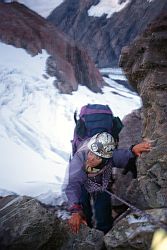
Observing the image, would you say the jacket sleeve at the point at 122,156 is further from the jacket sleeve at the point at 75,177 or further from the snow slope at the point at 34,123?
the snow slope at the point at 34,123

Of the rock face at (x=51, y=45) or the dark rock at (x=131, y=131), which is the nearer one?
the dark rock at (x=131, y=131)

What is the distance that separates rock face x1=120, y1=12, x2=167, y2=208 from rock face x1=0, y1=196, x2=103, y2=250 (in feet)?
2.54

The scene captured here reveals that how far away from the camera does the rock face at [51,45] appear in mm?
18784

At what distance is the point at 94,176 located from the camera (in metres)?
4.27

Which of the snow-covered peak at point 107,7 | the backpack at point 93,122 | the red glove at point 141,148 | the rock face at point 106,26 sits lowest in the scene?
the red glove at point 141,148

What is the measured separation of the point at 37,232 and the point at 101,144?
1.12 metres

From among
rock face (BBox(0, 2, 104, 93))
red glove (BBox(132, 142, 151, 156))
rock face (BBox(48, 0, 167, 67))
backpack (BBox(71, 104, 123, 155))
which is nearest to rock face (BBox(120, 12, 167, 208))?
red glove (BBox(132, 142, 151, 156))

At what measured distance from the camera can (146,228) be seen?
320 centimetres

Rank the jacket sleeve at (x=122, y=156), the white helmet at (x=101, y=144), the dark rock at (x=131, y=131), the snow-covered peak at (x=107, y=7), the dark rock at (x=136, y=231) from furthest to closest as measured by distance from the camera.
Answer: the snow-covered peak at (x=107, y=7) → the dark rock at (x=131, y=131) → the jacket sleeve at (x=122, y=156) → the white helmet at (x=101, y=144) → the dark rock at (x=136, y=231)

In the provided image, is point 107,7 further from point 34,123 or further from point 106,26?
point 34,123

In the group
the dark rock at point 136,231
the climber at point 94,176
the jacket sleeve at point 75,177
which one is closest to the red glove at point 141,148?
the climber at point 94,176

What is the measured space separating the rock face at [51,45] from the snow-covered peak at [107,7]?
4872 centimetres

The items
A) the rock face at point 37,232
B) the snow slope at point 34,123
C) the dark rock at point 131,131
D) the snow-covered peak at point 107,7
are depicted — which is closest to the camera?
the rock face at point 37,232

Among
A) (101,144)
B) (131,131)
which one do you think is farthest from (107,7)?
(101,144)
